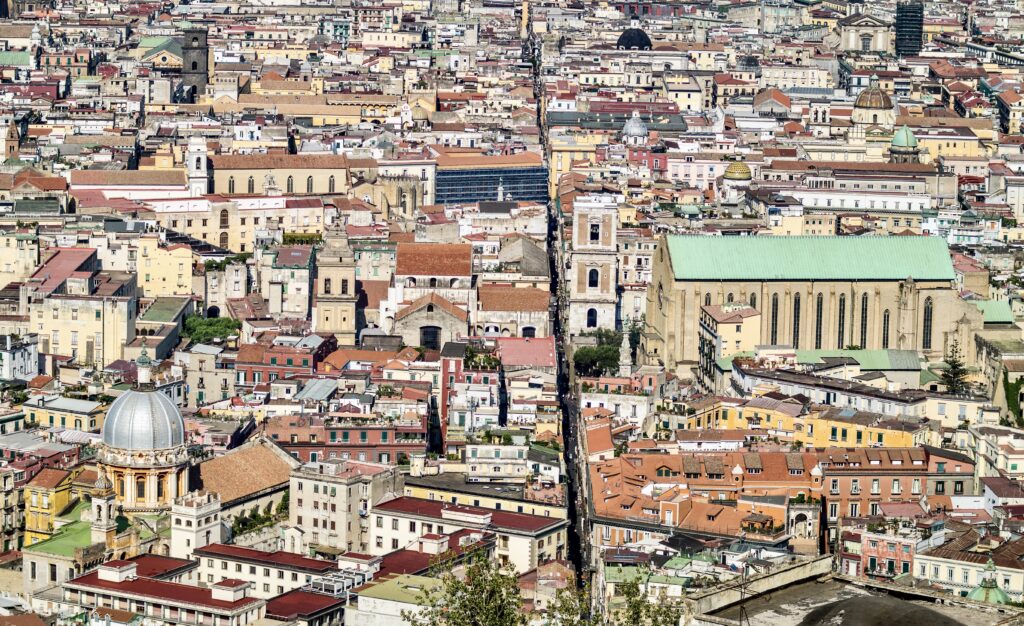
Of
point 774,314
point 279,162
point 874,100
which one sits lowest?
point 774,314

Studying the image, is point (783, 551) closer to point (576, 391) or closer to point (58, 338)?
point (576, 391)

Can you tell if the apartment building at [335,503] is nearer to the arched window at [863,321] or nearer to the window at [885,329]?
the arched window at [863,321]

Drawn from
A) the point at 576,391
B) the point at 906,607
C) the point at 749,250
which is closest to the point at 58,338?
the point at 576,391

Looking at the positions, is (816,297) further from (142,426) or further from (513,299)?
(142,426)

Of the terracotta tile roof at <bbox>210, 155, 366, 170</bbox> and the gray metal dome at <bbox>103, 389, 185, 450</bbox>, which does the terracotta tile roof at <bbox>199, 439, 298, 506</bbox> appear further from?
the terracotta tile roof at <bbox>210, 155, 366, 170</bbox>

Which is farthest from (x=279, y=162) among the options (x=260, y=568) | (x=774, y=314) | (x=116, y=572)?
(x=116, y=572)

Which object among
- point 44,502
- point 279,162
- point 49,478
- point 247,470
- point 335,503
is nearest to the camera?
point 335,503
